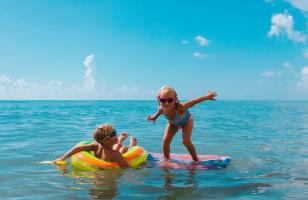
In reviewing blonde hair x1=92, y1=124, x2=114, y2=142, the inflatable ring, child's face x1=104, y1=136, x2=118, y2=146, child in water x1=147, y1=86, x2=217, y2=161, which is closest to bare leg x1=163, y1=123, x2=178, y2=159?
child in water x1=147, y1=86, x2=217, y2=161

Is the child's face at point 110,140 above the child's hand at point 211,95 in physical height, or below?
below

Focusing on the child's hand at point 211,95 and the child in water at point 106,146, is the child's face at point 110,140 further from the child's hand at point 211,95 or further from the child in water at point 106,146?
the child's hand at point 211,95

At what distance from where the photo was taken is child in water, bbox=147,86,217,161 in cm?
643

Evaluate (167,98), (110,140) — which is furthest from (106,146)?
(167,98)

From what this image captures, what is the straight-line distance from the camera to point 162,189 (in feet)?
17.6

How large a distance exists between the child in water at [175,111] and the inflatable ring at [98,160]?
0.72m

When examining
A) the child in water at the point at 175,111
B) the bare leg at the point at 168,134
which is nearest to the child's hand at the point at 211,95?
the child in water at the point at 175,111

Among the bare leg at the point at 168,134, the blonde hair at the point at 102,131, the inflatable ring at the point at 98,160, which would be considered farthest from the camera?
the bare leg at the point at 168,134

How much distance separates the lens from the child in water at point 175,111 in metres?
6.43

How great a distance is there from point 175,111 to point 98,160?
5.86ft

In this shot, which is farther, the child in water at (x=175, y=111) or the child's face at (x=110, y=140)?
the child in water at (x=175, y=111)

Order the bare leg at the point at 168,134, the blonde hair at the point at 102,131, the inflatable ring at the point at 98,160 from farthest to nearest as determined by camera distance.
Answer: the bare leg at the point at 168,134
the inflatable ring at the point at 98,160
the blonde hair at the point at 102,131

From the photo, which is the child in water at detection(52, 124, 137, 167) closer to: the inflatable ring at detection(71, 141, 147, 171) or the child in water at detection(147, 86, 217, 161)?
the inflatable ring at detection(71, 141, 147, 171)

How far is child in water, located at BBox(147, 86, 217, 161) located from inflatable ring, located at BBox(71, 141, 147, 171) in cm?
72
